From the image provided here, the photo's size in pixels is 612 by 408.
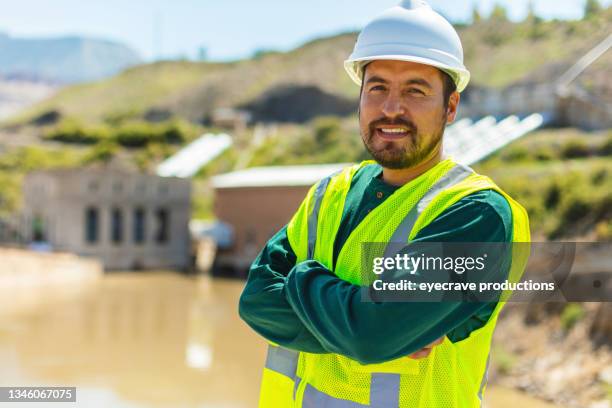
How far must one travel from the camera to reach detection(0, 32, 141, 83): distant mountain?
13212cm

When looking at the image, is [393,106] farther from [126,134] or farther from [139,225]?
[126,134]

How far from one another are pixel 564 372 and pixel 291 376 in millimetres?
7523

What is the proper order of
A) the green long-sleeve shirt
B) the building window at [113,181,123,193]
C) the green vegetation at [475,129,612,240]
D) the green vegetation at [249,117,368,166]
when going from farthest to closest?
the green vegetation at [249,117,368,166] → the building window at [113,181,123,193] → the green vegetation at [475,129,612,240] → the green long-sleeve shirt

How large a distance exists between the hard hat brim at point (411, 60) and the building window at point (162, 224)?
59.6ft

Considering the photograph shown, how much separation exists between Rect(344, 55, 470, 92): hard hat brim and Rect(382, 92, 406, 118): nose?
75 mm

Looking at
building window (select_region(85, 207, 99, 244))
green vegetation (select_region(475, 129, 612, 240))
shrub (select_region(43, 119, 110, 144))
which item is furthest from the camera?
shrub (select_region(43, 119, 110, 144))

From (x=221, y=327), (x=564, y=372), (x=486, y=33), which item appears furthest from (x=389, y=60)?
(x=486, y=33)

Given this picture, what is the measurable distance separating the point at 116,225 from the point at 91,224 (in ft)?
2.40

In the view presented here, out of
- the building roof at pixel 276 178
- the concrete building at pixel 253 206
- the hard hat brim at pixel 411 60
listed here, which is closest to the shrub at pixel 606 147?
the building roof at pixel 276 178

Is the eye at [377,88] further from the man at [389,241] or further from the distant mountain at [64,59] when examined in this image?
the distant mountain at [64,59]

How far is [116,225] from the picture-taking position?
1844 cm

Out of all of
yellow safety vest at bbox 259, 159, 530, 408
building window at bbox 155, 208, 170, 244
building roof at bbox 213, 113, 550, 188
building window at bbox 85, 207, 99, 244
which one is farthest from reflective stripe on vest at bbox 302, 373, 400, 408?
building window at bbox 155, 208, 170, 244

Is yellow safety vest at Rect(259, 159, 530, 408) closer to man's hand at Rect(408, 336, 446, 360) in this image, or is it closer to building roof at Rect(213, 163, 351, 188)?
man's hand at Rect(408, 336, 446, 360)

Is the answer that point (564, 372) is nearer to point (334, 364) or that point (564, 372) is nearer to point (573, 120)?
point (334, 364)
